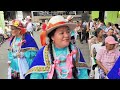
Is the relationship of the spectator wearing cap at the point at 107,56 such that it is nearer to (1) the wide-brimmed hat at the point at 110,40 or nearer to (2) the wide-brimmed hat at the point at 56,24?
(1) the wide-brimmed hat at the point at 110,40

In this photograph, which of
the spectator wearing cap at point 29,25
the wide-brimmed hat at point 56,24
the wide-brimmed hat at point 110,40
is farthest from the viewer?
the wide-brimmed hat at point 110,40

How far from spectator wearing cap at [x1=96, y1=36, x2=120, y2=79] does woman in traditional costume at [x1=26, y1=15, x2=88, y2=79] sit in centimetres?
47

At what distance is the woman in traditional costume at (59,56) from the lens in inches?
86.2

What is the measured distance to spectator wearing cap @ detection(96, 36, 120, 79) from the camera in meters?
2.67

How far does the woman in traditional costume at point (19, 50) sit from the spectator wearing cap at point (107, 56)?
483 millimetres

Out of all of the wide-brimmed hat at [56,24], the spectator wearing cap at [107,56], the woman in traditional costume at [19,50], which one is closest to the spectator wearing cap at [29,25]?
the woman in traditional costume at [19,50]

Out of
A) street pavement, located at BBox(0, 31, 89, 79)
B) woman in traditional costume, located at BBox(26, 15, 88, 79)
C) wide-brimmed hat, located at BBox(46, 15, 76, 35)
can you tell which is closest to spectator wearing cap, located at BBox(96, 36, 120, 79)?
street pavement, located at BBox(0, 31, 89, 79)

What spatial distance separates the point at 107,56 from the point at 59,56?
25.8 inches

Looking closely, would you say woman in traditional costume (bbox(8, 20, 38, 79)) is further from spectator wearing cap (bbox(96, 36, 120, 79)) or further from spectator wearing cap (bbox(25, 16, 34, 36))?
spectator wearing cap (bbox(96, 36, 120, 79))

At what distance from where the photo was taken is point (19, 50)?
2.86 meters

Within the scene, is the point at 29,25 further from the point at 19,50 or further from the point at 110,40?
the point at 110,40
